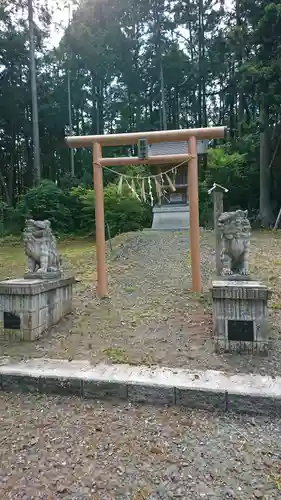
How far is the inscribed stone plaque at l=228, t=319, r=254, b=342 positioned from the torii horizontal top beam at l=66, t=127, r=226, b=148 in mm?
3144

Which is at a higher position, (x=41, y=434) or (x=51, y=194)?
(x=51, y=194)

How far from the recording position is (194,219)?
538 cm

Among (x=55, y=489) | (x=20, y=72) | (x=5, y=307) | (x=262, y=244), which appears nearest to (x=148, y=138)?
(x=5, y=307)

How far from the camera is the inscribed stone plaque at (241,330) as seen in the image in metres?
3.26

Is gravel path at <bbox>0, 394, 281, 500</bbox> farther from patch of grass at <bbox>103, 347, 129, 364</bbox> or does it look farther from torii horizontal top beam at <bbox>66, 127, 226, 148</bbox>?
torii horizontal top beam at <bbox>66, 127, 226, 148</bbox>

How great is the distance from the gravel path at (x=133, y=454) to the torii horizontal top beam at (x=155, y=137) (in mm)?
4064

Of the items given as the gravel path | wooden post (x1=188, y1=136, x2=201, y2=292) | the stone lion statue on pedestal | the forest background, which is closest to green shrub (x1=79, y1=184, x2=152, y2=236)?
the forest background

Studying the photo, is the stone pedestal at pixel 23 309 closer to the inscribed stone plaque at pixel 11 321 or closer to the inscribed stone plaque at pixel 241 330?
the inscribed stone plaque at pixel 11 321

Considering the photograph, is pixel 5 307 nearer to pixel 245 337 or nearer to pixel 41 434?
pixel 41 434

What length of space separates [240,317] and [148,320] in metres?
1.35

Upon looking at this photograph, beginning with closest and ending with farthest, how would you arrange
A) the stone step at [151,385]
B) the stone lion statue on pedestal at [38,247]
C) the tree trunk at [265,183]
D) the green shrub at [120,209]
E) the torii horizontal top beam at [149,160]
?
the stone step at [151,385]
the stone lion statue on pedestal at [38,247]
the torii horizontal top beam at [149,160]
the green shrub at [120,209]
the tree trunk at [265,183]

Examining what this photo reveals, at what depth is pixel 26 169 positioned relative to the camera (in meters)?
21.7

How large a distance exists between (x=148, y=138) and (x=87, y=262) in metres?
3.59

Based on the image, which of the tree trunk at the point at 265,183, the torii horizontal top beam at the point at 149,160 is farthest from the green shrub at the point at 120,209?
the torii horizontal top beam at the point at 149,160
